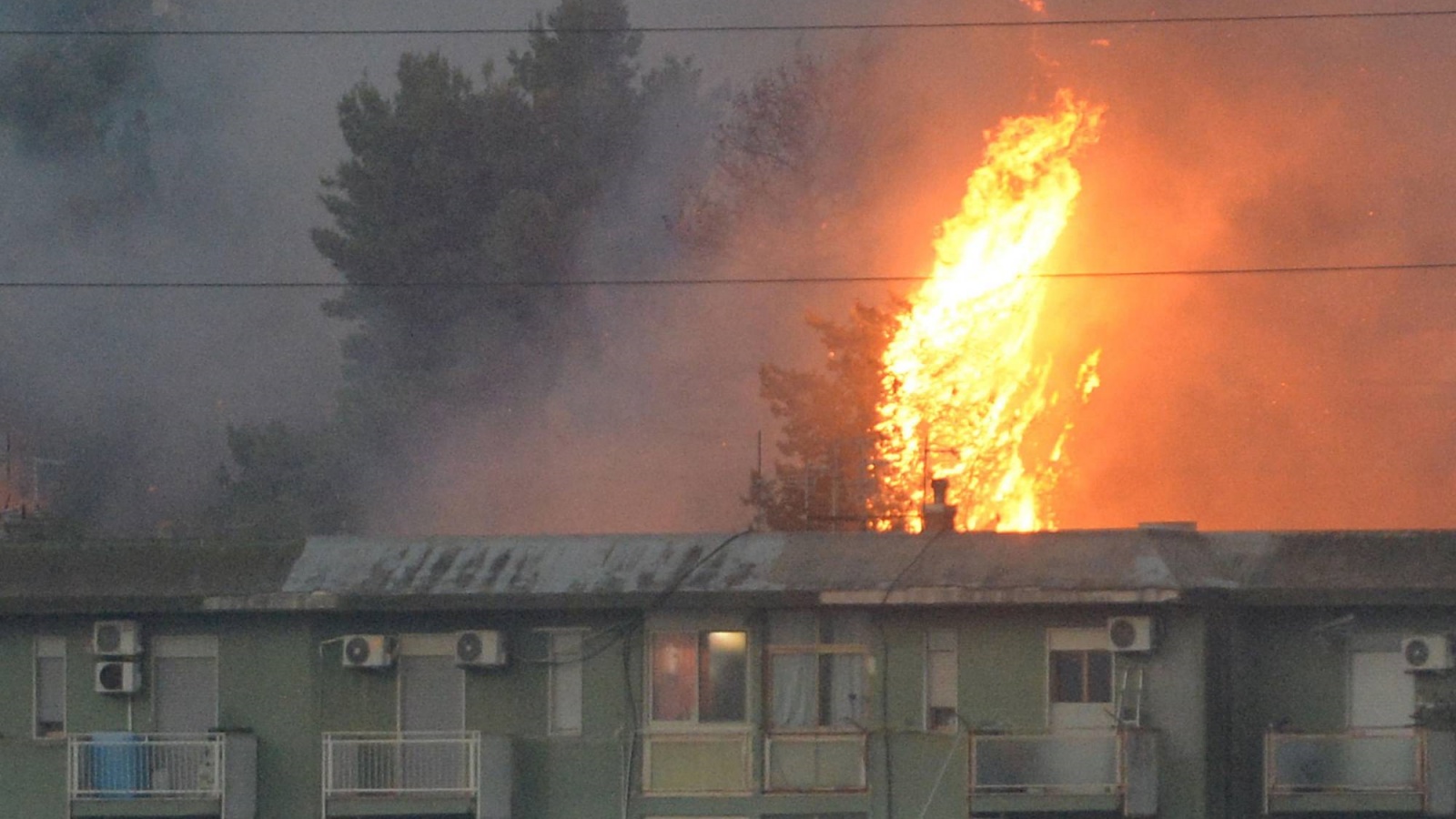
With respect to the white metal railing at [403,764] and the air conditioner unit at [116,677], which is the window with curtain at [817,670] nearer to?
the white metal railing at [403,764]

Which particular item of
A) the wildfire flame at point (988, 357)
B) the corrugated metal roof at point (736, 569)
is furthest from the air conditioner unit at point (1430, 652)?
the wildfire flame at point (988, 357)

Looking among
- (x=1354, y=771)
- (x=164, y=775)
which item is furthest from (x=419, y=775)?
(x=1354, y=771)

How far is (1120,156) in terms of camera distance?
58.6 meters

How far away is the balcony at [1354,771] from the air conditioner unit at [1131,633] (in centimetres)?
187

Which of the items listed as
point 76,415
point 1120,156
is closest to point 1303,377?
point 1120,156

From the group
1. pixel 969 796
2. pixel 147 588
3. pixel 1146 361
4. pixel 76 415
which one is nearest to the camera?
pixel 969 796

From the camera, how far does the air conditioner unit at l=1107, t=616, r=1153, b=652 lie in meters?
30.5

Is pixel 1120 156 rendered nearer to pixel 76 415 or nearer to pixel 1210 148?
pixel 1210 148

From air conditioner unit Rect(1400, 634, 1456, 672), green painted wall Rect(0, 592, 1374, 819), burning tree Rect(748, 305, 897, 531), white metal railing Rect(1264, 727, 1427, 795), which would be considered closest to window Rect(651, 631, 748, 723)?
green painted wall Rect(0, 592, 1374, 819)

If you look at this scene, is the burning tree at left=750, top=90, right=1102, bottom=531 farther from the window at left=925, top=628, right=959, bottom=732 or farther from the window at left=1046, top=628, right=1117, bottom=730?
the window at left=1046, top=628, right=1117, bottom=730

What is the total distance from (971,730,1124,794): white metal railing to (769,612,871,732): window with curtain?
1.84m

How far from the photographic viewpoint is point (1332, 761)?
100ft

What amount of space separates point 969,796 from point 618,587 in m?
5.19

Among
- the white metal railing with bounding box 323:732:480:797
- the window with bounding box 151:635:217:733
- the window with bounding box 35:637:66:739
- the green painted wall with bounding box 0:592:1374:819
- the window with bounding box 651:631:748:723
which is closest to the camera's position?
the green painted wall with bounding box 0:592:1374:819
